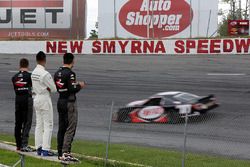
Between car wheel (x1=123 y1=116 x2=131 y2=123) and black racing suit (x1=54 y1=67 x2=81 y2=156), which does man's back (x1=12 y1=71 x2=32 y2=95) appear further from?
car wheel (x1=123 y1=116 x2=131 y2=123)

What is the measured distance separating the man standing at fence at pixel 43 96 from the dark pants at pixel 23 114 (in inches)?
19.6

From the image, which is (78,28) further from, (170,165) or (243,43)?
(170,165)

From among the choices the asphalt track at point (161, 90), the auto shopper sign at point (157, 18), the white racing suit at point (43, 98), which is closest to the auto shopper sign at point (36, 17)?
the auto shopper sign at point (157, 18)

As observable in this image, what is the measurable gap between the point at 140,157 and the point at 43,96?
2.80 m

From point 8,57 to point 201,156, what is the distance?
23225 mm

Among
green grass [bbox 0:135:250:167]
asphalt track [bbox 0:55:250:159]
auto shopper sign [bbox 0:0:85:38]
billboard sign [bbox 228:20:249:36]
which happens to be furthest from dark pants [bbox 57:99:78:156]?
auto shopper sign [bbox 0:0:85:38]

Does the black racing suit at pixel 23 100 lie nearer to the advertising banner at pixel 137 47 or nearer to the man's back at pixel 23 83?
the man's back at pixel 23 83

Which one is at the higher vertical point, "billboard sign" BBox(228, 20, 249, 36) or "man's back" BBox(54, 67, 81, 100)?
"billboard sign" BBox(228, 20, 249, 36)

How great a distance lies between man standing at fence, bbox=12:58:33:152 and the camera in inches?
396

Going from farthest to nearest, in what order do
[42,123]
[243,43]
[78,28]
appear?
[78,28]
[243,43]
[42,123]

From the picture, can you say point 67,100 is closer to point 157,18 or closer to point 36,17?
point 157,18

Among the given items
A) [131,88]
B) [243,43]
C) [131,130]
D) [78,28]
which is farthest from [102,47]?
[131,130]

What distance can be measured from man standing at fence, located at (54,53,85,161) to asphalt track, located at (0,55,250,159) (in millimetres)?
1632

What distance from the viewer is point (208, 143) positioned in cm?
960
